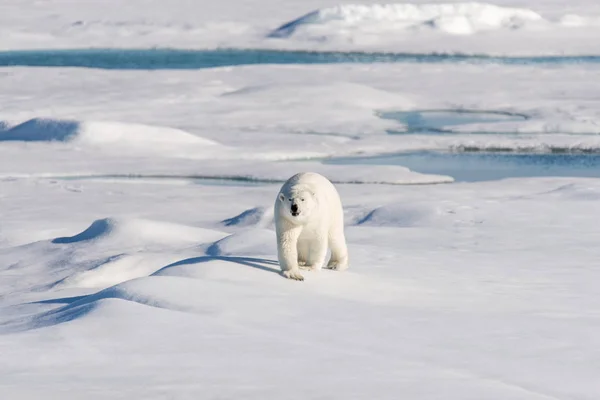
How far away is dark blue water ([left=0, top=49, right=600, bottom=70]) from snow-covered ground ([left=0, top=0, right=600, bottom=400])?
6.46ft

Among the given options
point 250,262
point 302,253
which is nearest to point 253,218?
point 250,262

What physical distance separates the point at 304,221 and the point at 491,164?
7666mm

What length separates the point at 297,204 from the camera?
4.87m

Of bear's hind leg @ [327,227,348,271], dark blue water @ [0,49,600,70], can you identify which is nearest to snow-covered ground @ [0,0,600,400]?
bear's hind leg @ [327,227,348,271]

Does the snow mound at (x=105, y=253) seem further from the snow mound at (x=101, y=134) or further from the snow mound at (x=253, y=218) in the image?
the snow mound at (x=101, y=134)

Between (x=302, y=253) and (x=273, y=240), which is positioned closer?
(x=302, y=253)

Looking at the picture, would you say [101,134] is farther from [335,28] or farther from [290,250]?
[335,28]

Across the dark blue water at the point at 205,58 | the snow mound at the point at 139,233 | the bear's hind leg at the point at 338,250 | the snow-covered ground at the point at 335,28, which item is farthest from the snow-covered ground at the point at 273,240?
the snow-covered ground at the point at 335,28

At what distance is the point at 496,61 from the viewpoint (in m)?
23.4

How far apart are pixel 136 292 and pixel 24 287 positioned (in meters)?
2.08

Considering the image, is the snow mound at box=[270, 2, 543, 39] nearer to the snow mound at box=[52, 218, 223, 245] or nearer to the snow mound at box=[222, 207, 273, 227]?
the snow mound at box=[222, 207, 273, 227]

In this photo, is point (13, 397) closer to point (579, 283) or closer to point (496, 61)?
point (579, 283)

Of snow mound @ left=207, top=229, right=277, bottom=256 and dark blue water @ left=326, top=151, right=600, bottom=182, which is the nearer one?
snow mound @ left=207, top=229, right=277, bottom=256

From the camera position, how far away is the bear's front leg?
5.08 m
